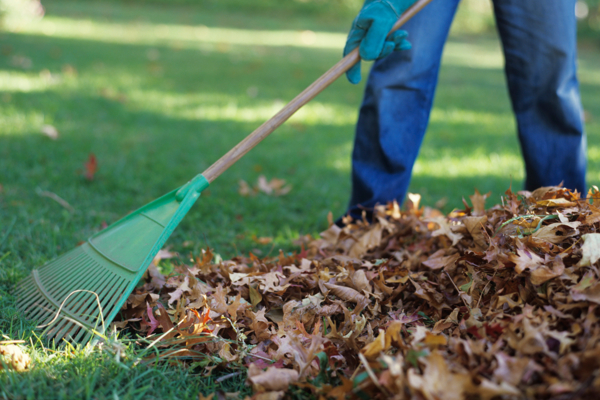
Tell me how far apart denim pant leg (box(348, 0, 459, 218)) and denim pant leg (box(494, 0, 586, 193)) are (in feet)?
1.00

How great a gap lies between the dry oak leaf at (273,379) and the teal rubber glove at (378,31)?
1230 mm

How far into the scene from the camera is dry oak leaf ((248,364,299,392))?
130 cm

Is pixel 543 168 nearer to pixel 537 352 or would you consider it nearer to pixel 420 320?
pixel 420 320

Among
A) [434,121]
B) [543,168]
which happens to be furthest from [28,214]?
[434,121]

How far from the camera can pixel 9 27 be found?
758 centimetres

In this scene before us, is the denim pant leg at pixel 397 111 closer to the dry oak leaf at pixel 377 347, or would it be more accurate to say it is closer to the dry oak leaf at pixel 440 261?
the dry oak leaf at pixel 440 261

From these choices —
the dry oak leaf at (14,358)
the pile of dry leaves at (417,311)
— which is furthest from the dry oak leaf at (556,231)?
the dry oak leaf at (14,358)

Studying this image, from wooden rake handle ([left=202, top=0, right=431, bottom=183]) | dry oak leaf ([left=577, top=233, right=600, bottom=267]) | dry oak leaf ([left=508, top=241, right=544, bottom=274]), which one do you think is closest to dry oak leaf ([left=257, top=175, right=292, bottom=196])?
wooden rake handle ([left=202, top=0, right=431, bottom=183])

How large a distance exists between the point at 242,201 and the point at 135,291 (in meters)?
1.15

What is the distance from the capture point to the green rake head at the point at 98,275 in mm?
1547

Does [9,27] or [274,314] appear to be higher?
[9,27]

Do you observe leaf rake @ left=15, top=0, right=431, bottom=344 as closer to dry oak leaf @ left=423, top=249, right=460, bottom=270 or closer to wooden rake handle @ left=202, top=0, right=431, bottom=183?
wooden rake handle @ left=202, top=0, right=431, bottom=183

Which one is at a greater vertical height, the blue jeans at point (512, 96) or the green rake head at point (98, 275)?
the blue jeans at point (512, 96)

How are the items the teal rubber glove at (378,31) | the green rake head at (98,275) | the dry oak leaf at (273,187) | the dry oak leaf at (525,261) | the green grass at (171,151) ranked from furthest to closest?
the dry oak leaf at (273,187) < the teal rubber glove at (378,31) < the green grass at (171,151) < the green rake head at (98,275) < the dry oak leaf at (525,261)
